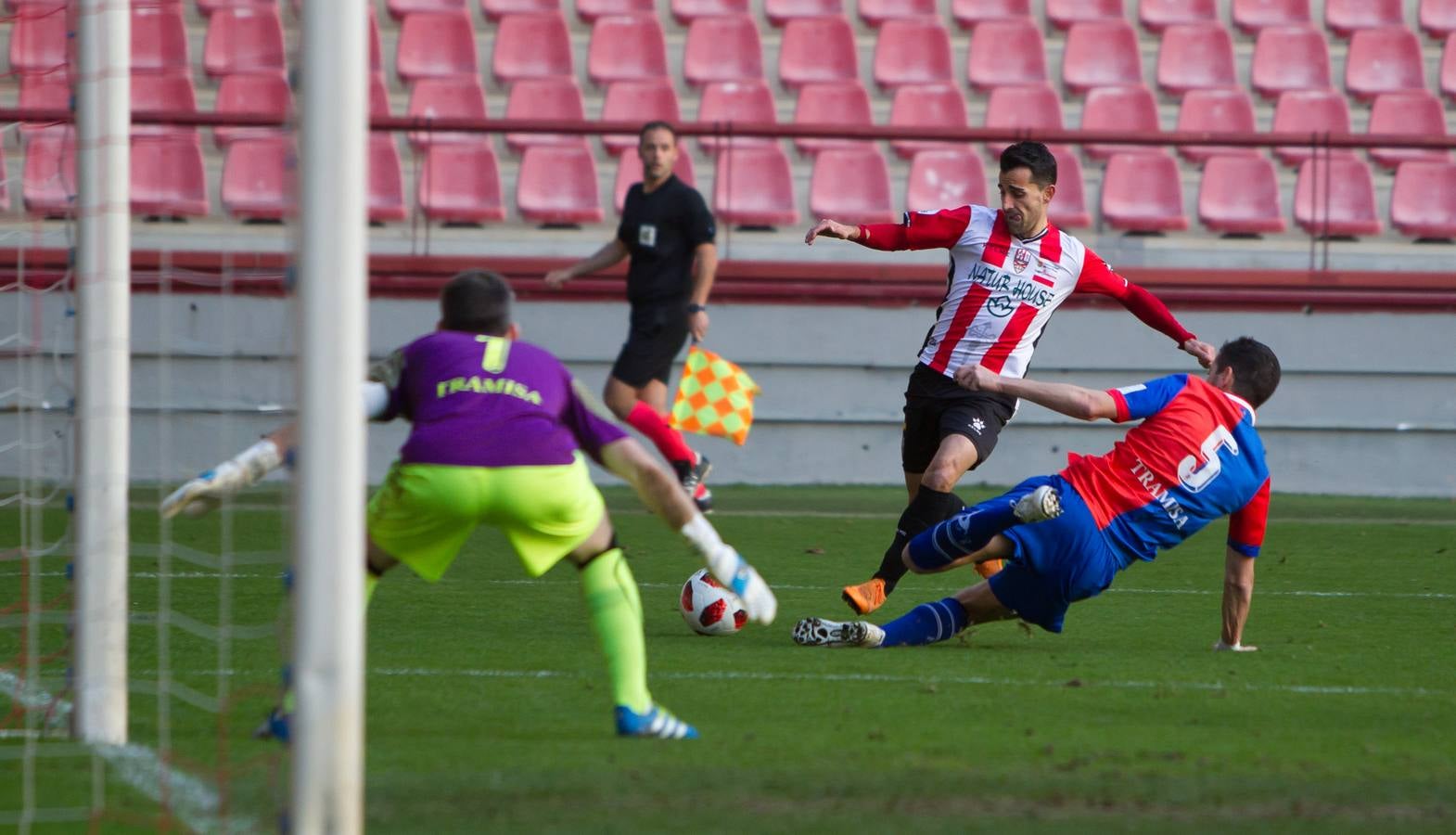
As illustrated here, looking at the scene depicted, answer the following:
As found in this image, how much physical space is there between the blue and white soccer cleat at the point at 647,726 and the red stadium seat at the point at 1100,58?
11155 mm

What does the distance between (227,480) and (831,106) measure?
409 inches

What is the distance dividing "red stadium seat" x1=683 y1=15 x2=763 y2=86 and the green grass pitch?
6940 millimetres

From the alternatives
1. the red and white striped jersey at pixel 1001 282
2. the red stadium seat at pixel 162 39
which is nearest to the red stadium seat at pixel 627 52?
the red stadium seat at pixel 162 39

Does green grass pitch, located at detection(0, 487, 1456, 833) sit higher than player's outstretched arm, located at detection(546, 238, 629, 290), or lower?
lower

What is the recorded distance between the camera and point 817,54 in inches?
579

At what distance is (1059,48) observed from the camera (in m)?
15.4

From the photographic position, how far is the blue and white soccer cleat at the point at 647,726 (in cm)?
463

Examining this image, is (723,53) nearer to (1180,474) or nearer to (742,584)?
(1180,474)

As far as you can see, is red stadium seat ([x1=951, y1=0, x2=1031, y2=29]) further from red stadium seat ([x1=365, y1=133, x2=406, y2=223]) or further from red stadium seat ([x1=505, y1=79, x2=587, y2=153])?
red stadium seat ([x1=365, y1=133, x2=406, y2=223])

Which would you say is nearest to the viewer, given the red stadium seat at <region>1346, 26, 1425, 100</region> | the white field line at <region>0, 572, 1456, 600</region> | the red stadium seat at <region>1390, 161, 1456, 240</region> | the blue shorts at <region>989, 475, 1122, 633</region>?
the blue shorts at <region>989, 475, 1122, 633</region>

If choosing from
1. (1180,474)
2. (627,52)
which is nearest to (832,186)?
(627,52)

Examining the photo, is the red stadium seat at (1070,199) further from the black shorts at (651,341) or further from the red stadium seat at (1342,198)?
the black shorts at (651,341)

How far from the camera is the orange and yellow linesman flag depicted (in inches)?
415

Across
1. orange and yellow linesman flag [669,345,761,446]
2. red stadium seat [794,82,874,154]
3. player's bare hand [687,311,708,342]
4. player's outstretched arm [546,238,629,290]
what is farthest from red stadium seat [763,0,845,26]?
player's bare hand [687,311,708,342]
